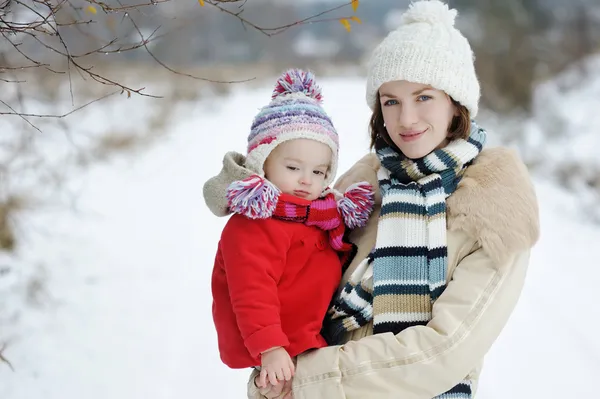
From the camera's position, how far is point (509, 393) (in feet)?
12.5

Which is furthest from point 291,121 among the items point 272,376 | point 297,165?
point 272,376

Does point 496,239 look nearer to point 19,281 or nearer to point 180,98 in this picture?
point 19,281

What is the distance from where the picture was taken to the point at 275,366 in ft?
6.56

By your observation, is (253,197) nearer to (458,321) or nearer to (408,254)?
(408,254)

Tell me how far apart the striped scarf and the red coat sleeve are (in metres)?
0.28

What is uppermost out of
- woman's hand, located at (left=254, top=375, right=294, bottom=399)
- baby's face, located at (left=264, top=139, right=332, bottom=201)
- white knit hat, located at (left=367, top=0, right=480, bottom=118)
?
white knit hat, located at (left=367, top=0, right=480, bottom=118)

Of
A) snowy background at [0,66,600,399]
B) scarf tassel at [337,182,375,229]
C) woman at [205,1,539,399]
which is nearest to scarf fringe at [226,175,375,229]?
woman at [205,1,539,399]

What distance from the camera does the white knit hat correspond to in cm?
213

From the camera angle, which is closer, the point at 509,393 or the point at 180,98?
the point at 509,393

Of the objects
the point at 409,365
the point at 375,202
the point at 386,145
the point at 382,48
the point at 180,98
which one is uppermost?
the point at 180,98

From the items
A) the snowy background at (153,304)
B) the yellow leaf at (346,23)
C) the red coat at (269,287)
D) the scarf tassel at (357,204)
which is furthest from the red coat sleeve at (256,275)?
the snowy background at (153,304)

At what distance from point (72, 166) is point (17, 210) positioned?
2731 mm

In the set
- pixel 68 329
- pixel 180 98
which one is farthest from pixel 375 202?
pixel 180 98

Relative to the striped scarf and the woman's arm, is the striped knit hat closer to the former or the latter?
the striped scarf
